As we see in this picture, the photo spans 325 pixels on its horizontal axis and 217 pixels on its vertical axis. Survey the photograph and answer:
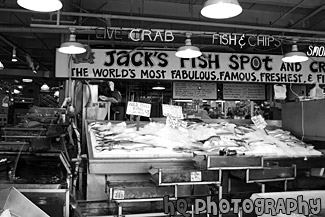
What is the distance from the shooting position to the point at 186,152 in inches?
132

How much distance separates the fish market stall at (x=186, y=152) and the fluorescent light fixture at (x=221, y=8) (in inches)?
59.2

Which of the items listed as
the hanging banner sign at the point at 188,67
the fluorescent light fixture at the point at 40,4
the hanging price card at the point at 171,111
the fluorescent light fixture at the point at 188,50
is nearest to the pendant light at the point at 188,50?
the fluorescent light fixture at the point at 188,50

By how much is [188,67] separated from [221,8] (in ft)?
12.2

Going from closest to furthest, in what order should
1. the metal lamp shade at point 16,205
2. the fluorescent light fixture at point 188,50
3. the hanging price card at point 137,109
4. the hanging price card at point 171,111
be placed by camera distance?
the metal lamp shade at point 16,205, the hanging price card at point 137,109, the hanging price card at point 171,111, the fluorescent light fixture at point 188,50

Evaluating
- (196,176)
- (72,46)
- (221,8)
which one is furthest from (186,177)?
(72,46)

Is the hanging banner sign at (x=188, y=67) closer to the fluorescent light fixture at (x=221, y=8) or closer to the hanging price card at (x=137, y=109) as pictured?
the hanging price card at (x=137, y=109)

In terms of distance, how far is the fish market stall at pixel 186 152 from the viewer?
2926 mm

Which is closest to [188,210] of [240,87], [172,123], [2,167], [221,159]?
[221,159]

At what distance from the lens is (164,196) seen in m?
2.71

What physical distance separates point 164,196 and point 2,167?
1577mm

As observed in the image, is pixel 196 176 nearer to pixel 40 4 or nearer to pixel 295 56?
pixel 40 4

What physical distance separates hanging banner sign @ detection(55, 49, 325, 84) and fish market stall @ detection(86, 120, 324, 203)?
8.71 feet

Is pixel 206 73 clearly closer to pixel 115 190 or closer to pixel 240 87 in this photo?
pixel 240 87

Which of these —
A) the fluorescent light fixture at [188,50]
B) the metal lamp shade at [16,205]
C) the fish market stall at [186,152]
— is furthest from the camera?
the fluorescent light fixture at [188,50]
